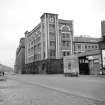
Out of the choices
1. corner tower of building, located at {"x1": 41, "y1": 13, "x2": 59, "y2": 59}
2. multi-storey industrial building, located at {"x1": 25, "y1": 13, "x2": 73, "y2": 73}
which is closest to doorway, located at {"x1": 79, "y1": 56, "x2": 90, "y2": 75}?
multi-storey industrial building, located at {"x1": 25, "y1": 13, "x2": 73, "y2": 73}

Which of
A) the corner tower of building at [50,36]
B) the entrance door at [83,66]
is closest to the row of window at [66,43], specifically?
the corner tower of building at [50,36]

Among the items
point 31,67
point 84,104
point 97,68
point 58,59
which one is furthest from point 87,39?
point 84,104

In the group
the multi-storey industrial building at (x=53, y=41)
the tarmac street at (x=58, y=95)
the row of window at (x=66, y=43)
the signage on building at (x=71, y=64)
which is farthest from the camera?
the row of window at (x=66, y=43)

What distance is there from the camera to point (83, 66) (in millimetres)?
54781

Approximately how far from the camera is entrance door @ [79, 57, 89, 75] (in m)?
53.3

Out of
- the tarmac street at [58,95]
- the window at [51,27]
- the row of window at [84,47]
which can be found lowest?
the tarmac street at [58,95]

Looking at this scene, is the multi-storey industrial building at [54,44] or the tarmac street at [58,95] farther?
the multi-storey industrial building at [54,44]

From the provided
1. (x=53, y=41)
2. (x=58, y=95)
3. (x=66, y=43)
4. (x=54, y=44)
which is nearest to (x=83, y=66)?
(x=54, y=44)

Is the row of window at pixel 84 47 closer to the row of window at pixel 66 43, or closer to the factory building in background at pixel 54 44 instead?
the factory building in background at pixel 54 44

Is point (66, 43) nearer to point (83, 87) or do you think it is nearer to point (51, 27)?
point (51, 27)

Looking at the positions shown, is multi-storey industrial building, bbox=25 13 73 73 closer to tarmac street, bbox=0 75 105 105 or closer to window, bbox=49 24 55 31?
window, bbox=49 24 55 31

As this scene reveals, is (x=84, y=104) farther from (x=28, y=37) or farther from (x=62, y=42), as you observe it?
(x=28, y=37)

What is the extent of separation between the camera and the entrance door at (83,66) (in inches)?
2100

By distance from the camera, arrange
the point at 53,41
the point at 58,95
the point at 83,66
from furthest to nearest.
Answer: the point at 53,41 < the point at 83,66 < the point at 58,95
